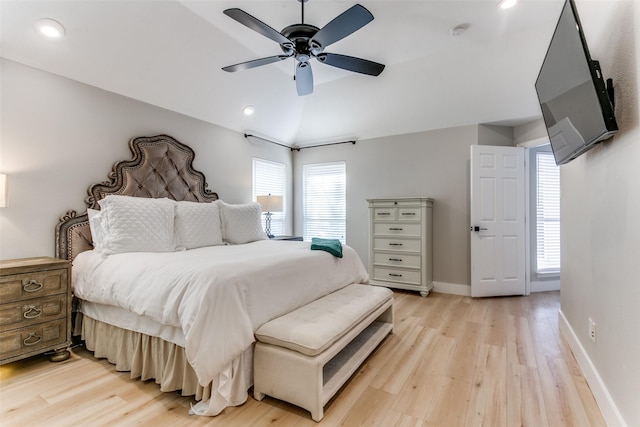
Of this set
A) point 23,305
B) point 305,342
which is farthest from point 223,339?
point 23,305

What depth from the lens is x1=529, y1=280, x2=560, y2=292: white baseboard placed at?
4305 millimetres

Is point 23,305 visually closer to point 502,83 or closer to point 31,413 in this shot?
point 31,413

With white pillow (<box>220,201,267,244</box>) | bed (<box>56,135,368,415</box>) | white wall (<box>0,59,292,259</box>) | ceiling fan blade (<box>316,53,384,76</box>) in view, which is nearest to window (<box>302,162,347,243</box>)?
white pillow (<box>220,201,267,244</box>)

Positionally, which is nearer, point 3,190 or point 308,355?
point 308,355

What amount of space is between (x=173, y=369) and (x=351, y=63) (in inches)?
107

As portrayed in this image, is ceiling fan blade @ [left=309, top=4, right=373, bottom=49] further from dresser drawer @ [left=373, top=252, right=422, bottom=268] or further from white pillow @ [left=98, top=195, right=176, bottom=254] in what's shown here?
dresser drawer @ [left=373, top=252, right=422, bottom=268]

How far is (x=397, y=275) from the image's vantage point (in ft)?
14.1

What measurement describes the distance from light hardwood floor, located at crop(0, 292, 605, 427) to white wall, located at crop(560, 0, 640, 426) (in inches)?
9.8

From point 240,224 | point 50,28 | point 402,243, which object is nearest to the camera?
point 50,28

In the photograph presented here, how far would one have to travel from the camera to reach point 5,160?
2375 millimetres

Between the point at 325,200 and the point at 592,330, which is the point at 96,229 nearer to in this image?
the point at 325,200

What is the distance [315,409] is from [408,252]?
9.55ft

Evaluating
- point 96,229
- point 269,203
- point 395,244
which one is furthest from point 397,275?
point 96,229

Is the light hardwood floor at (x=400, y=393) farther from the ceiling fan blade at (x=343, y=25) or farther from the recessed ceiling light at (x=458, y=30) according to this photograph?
the recessed ceiling light at (x=458, y=30)
